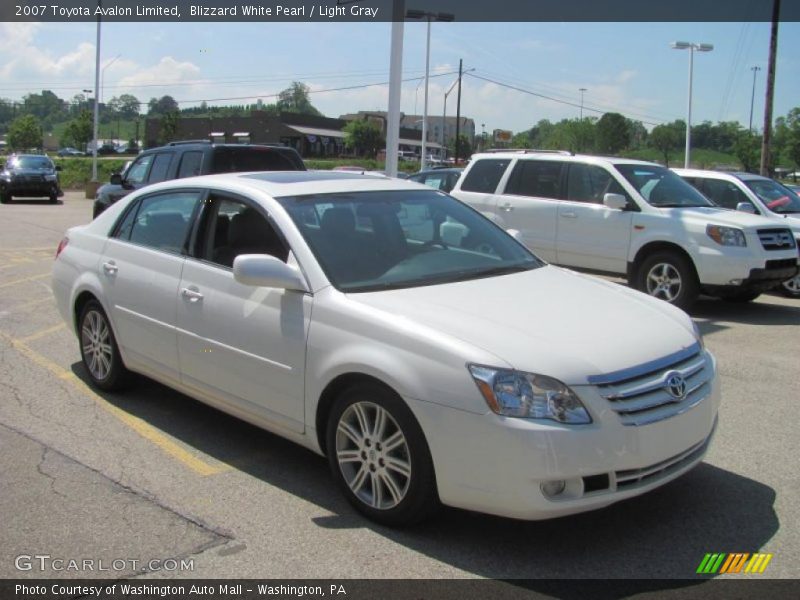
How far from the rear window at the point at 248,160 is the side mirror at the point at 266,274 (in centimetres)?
730

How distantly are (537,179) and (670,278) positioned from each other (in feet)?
7.44

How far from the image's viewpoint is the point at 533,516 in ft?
11.3

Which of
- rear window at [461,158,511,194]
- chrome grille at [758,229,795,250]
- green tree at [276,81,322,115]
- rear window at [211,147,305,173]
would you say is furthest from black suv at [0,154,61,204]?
green tree at [276,81,322,115]

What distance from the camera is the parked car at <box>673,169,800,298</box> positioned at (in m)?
11.6

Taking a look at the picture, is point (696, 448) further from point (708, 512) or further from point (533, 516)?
point (533, 516)

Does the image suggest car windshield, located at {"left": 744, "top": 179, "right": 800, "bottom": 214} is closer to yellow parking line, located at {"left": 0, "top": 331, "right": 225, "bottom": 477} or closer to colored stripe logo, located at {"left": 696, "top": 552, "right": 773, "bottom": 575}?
colored stripe logo, located at {"left": 696, "top": 552, "right": 773, "bottom": 575}

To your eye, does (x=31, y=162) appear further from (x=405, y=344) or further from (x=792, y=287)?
(x=405, y=344)

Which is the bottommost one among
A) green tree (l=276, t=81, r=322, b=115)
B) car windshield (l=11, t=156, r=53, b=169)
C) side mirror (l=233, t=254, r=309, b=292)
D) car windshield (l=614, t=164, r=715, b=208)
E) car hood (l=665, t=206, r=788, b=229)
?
side mirror (l=233, t=254, r=309, b=292)

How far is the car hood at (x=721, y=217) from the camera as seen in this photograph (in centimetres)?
955

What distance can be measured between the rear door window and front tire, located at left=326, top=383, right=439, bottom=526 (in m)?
7.41

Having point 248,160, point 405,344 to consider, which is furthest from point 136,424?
point 248,160

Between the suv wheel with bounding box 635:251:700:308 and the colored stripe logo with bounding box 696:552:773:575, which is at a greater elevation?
the suv wheel with bounding box 635:251:700:308

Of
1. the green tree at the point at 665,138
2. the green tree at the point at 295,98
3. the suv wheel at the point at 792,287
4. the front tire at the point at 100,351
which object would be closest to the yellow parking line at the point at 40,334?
the front tire at the point at 100,351

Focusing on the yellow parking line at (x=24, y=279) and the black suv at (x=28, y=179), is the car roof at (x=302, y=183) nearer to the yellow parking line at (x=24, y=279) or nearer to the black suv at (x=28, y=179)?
the yellow parking line at (x=24, y=279)
